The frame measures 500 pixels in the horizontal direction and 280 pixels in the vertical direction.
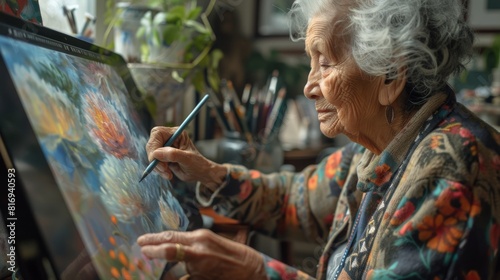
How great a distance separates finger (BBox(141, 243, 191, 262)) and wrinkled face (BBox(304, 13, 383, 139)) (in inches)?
15.5

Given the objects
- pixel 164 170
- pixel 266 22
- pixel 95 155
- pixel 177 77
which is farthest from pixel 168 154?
pixel 266 22

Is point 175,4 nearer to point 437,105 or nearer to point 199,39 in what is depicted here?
point 199,39

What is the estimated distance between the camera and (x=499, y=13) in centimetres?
263

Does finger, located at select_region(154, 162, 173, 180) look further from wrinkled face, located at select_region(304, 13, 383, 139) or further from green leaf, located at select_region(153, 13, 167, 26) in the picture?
green leaf, located at select_region(153, 13, 167, 26)

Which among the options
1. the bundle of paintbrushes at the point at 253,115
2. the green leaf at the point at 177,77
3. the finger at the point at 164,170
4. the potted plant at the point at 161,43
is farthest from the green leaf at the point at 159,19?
the finger at the point at 164,170

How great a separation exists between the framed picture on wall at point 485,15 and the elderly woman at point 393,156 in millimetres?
1844

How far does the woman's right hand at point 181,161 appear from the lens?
99 centimetres

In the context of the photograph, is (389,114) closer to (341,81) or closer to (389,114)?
(389,114)

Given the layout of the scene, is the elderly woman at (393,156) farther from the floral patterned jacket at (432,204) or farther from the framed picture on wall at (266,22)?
the framed picture on wall at (266,22)

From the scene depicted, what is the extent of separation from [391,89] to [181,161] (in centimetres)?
43

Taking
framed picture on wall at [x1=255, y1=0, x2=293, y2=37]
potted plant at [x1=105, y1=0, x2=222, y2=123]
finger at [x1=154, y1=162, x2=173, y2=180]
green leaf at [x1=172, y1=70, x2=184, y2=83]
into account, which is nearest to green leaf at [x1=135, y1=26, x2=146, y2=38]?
potted plant at [x1=105, y1=0, x2=222, y2=123]

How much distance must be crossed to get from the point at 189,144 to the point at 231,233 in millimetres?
245

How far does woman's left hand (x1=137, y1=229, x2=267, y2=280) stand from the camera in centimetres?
75

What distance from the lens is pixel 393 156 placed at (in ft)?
3.05
